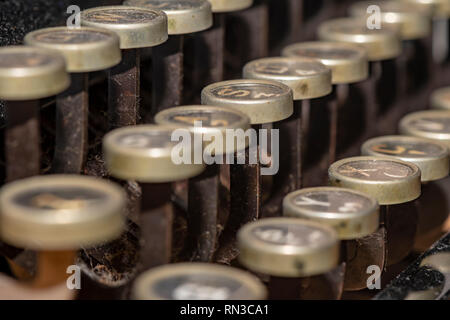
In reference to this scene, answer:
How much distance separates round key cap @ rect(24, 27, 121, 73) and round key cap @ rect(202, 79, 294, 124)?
0.29 metres

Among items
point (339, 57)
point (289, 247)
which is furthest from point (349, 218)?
point (339, 57)

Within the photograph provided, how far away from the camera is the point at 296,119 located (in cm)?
241

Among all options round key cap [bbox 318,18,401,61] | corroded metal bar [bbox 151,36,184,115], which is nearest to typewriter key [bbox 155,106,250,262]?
corroded metal bar [bbox 151,36,184,115]

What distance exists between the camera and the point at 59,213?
1460mm

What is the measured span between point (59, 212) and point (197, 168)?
319 millimetres

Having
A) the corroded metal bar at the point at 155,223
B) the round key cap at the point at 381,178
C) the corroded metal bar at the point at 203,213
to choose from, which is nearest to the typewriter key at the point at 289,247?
the corroded metal bar at the point at 155,223

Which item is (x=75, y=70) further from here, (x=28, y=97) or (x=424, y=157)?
(x=424, y=157)

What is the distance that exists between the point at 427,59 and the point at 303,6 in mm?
552

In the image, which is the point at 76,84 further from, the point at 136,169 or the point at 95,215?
the point at 95,215

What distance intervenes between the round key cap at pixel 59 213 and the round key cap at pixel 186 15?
0.80 metres

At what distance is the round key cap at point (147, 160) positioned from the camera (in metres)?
1.64

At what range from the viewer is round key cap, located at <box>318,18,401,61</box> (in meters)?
2.89

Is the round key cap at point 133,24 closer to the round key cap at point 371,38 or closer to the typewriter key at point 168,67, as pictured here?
the typewriter key at point 168,67

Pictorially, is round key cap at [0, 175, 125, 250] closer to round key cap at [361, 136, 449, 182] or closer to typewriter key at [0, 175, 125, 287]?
typewriter key at [0, 175, 125, 287]
